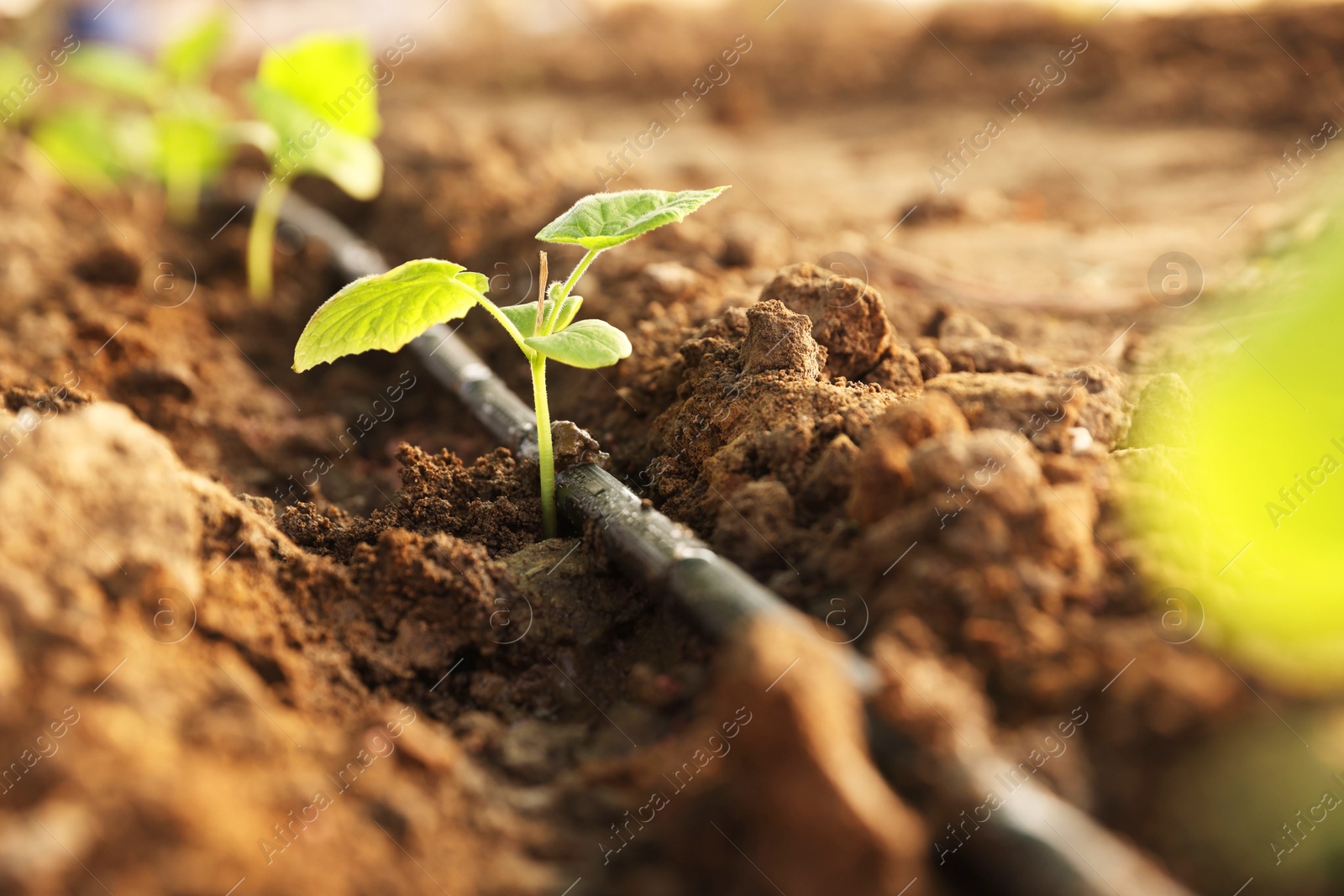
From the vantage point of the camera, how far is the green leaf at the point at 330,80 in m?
3.11

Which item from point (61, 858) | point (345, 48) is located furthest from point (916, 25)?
point (61, 858)

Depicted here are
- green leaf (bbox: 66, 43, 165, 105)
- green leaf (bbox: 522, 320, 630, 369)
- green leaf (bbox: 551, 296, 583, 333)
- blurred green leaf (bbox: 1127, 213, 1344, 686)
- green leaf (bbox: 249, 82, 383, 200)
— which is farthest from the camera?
green leaf (bbox: 66, 43, 165, 105)

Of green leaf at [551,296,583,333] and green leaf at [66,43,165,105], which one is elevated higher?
green leaf at [66,43,165,105]

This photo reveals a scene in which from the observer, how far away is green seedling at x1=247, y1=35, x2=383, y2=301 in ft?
9.80

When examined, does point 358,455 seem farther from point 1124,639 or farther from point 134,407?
point 1124,639

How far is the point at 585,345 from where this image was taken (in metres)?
1.64

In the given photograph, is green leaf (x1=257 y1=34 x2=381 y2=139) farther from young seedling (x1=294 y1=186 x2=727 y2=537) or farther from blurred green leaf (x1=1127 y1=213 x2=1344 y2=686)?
blurred green leaf (x1=1127 y1=213 x2=1344 y2=686)

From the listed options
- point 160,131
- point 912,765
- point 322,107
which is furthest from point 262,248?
point 912,765

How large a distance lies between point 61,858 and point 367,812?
360mm

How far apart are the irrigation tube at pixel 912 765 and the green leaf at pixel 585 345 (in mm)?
349

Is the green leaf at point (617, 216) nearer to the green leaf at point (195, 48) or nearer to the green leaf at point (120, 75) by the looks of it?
the green leaf at point (195, 48)

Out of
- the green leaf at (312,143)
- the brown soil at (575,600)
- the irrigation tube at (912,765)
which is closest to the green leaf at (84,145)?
the brown soil at (575,600)

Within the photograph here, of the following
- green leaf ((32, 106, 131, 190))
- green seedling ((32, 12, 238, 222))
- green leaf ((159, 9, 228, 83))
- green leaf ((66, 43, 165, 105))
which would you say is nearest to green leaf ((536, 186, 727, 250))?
green seedling ((32, 12, 238, 222))

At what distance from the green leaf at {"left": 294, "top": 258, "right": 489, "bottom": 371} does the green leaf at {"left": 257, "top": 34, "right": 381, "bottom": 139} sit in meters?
1.65
